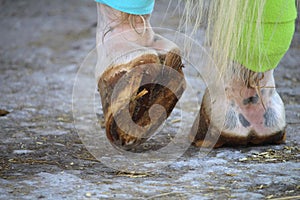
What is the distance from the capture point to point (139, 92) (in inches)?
49.6

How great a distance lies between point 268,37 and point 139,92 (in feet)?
1.07

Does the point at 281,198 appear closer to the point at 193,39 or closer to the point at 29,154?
the point at 193,39

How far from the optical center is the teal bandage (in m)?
1.31

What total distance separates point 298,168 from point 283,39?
0.99 ft

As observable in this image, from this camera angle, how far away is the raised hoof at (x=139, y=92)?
1257 millimetres

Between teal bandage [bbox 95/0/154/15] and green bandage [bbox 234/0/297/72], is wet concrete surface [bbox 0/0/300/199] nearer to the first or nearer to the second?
teal bandage [bbox 95/0/154/15]

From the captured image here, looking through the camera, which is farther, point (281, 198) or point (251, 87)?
point (251, 87)

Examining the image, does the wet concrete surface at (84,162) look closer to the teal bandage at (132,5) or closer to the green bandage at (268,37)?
the teal bandage at (132,5)

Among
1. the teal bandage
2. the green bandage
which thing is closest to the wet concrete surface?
the teal bandage

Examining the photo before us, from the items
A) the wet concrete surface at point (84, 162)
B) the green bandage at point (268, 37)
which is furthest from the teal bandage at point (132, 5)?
the green bandage at point (268, 37)

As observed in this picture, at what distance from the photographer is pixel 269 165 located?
1.31 m

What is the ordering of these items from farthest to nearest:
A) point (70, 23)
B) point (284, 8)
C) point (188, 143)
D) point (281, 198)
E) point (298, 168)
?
point (70, 23)
point (188, 143)
point (284, 8)
point (298, 168)
point (281, 198)

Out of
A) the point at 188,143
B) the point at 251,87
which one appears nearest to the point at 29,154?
the point at 188,143

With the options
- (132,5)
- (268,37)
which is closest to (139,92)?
(132,5)
